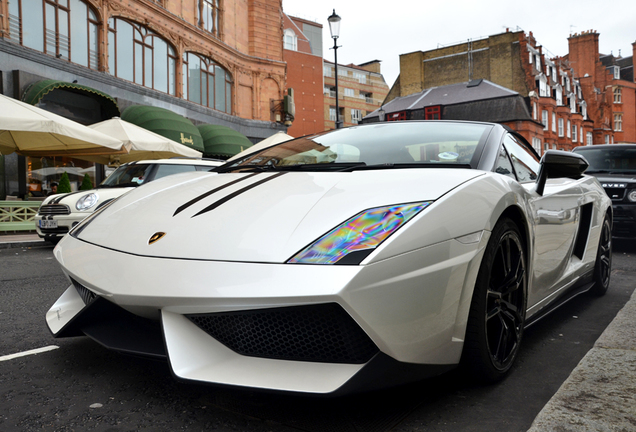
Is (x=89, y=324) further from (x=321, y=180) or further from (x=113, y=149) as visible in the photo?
(x=113, y=149)

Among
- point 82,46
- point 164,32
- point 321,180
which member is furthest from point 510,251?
point 164,32

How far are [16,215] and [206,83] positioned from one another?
1424 cm

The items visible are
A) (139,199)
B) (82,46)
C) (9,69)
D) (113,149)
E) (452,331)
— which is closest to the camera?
(452,331)

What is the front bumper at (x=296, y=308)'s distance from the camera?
5.28 ft

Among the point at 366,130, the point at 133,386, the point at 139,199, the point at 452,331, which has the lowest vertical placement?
the point at 133,386

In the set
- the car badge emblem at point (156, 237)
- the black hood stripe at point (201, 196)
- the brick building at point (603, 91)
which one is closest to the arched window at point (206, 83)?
the black hood stripe at point (201, 196)

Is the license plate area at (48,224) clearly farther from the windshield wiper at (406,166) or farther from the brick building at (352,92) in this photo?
the brick building at (352,92)

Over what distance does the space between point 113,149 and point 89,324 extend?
953cm

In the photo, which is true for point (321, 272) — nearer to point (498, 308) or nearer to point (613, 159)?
point (498, 308)

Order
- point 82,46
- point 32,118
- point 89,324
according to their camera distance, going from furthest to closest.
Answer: point 82,46 → point 32,118 → point 89,324

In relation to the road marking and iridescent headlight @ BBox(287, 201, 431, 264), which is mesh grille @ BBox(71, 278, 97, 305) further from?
iridescent headlight @ BBox(287, 201, 431, 264)

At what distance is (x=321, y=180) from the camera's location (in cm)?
226

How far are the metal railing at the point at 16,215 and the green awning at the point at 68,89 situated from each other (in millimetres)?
3769

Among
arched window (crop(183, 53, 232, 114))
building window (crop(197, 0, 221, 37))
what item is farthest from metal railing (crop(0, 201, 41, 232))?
building window (crop(197, 0, 221, 37))
